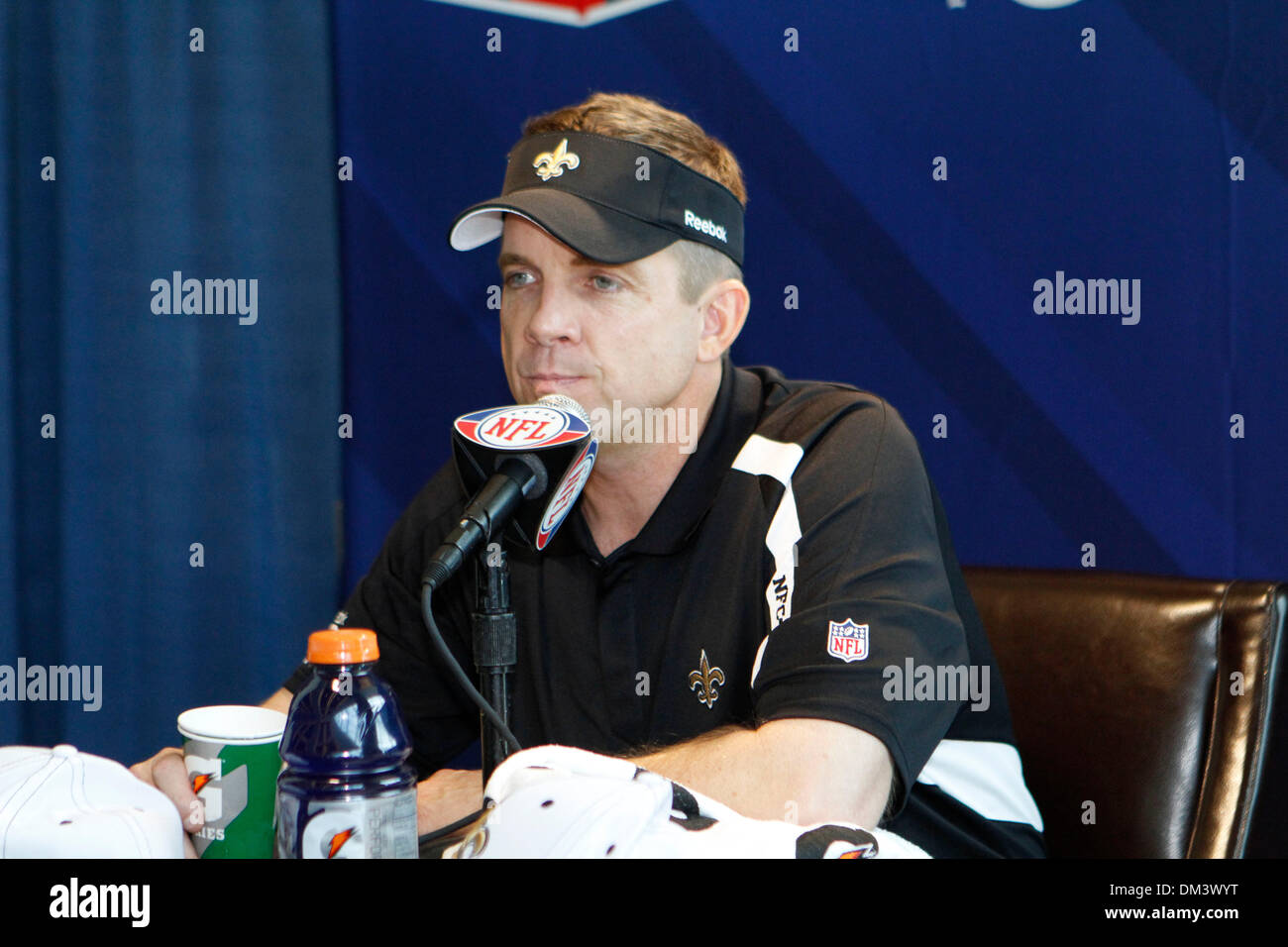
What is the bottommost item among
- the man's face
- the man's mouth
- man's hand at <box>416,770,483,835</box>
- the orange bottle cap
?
man's hand at <box>416,770,483,835</box>

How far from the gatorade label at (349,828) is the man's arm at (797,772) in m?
0.36

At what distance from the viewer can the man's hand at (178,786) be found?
927 millimetres

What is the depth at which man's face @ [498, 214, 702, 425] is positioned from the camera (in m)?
1.49

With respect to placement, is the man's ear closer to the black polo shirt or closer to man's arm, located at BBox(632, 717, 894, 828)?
the black polo shirt

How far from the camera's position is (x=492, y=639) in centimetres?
102

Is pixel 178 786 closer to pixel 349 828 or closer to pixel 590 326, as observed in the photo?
pixel 349 828

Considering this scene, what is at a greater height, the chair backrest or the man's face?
the man's face

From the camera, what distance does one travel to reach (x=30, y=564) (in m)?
2.18

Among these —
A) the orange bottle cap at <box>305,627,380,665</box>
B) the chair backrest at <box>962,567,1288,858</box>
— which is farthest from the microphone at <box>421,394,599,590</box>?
the chair backrest at <box>962,567,1288,858</box>

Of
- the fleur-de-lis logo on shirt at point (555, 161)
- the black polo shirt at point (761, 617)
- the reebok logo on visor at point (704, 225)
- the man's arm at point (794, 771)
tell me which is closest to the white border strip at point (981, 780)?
the black polo shirt at point (761, 617)
